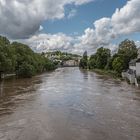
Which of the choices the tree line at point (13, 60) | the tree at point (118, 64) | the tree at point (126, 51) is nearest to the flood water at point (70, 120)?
the tree line at point (13, 60)

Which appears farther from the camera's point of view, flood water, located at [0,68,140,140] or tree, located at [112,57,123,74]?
tree, located at [112,57,123,74]

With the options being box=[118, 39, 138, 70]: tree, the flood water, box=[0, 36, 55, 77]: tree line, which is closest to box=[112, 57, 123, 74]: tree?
box=[118, 39, 138, 70]: tree

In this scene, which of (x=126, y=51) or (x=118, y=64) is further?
(x=126, y=51)

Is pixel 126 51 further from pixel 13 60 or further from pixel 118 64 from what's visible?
pixel 13 60

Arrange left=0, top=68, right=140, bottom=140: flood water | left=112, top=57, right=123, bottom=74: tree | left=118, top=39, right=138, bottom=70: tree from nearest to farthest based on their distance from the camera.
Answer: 1. left=0, top=68, right=140, bottom=140: flood water
2. left=112, top=57, right=123, bottom=74: tree
3. left=118, top=39, right=138, bottom=70: tree

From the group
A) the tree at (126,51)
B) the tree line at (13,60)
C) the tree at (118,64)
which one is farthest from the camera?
the tree at (126,51)

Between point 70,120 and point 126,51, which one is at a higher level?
point 126,51

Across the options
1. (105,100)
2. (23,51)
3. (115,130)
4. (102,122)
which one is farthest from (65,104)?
(23,51)

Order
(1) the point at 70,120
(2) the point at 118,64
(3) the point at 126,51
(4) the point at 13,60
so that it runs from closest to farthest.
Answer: (1) the point at 70,120, (4) the point at 13,60, (2) the point at 118,64, (3) the point at 126,51

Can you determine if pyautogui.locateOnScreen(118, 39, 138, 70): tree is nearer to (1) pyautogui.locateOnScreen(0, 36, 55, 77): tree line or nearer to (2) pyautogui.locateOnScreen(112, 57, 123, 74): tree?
(2) pyautogui.locateOnScreen(112, 57, 123, 74): tree

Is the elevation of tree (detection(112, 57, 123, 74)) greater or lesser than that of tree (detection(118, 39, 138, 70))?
lesser

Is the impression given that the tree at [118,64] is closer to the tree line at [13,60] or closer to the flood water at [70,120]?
the tree line at [13,60]

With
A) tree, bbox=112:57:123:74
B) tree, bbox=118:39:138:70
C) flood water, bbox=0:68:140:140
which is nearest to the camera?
flood water, bbox=0:68:140:140

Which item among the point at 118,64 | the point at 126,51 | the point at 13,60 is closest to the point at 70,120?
the point at 13,60
